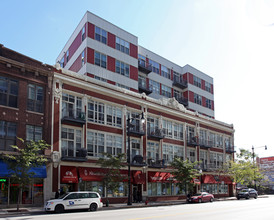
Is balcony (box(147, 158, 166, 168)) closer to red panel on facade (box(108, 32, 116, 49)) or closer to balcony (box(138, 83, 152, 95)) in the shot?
balcony (box(138, 83, 152, 95))

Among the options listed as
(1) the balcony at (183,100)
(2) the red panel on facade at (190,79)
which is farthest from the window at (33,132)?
(2) the red panel on facade at (190,79)

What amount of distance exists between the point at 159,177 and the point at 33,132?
693 inches

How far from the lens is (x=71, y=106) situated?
3072 centimetres

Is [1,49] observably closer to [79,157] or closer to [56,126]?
[56,126]

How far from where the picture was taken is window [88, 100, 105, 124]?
32219 mm

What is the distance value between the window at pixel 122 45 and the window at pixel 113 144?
1271 centimetres

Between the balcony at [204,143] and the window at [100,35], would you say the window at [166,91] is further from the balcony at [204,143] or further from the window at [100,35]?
the window at [100,35]

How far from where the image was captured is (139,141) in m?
37.4

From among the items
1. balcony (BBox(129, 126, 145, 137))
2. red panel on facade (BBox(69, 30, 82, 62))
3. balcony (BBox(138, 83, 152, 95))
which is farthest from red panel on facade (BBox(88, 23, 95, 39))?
balcony (BBox(129, 126, 145, 137))

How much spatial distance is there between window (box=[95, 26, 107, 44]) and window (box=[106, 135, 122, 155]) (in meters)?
12.6

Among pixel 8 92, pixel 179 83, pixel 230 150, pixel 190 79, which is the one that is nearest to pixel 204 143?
pixel 230 150

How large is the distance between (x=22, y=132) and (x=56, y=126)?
341cm

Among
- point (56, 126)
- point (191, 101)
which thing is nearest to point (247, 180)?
point (191, 101)

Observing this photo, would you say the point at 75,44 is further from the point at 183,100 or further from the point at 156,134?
the point at 183,100
